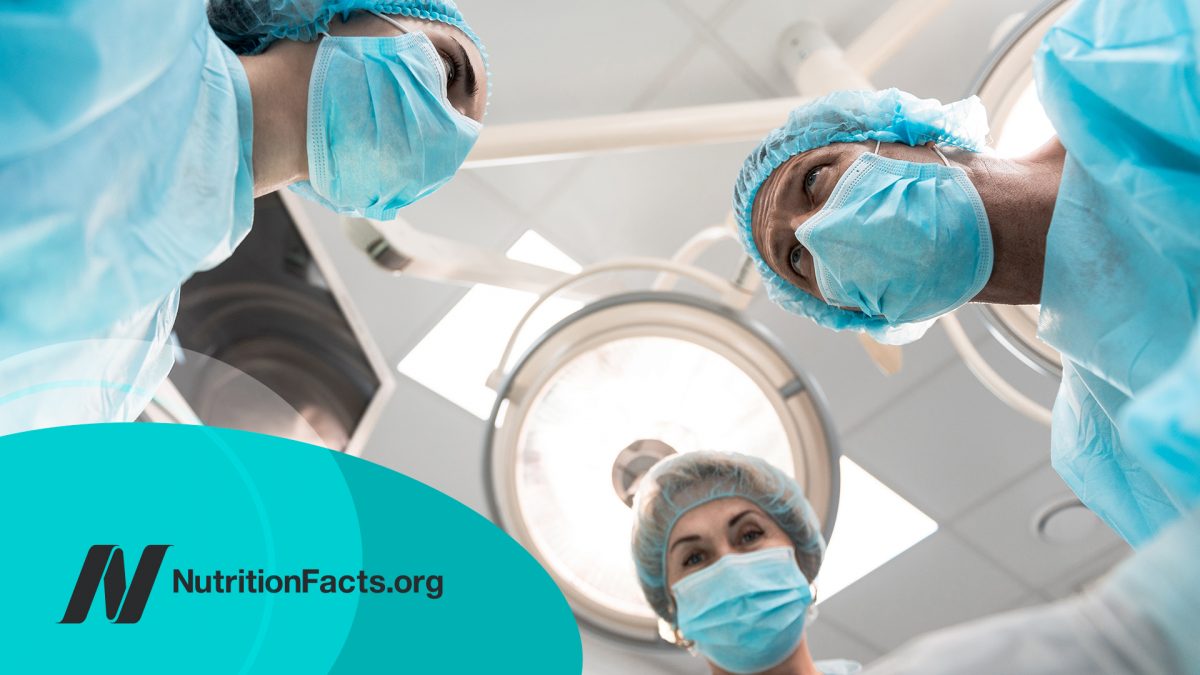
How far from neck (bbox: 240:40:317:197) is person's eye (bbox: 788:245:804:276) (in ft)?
2.53

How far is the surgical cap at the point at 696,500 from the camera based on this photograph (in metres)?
1.67

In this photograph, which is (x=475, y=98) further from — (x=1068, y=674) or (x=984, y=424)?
(x=984, y=424)

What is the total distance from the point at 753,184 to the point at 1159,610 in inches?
51.1

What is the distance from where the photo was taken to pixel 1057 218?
3.45ft

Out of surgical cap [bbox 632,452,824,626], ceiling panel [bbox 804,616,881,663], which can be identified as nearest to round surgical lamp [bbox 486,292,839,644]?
surgical cap [bbox 632,452,824,626]

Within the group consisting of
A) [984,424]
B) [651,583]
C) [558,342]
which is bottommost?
[984,424]

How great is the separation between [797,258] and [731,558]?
55cm

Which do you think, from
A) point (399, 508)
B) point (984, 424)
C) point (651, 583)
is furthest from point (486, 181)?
point (399, 508)

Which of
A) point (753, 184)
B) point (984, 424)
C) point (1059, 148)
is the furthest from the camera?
point (984, 424)

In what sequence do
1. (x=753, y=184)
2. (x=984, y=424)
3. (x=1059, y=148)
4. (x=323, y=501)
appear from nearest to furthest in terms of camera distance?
(x=323, y=501) → (x=1059, y=148) → (x=753, y=184) → (x=984, y=424)

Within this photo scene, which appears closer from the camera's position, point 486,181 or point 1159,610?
point 1159,610

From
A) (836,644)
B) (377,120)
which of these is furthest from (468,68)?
(836,644)

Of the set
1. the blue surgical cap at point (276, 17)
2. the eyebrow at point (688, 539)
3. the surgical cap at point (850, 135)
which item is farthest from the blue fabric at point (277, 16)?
the eyebrow at point (688, 539)

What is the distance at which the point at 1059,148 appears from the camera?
121 centimetres
